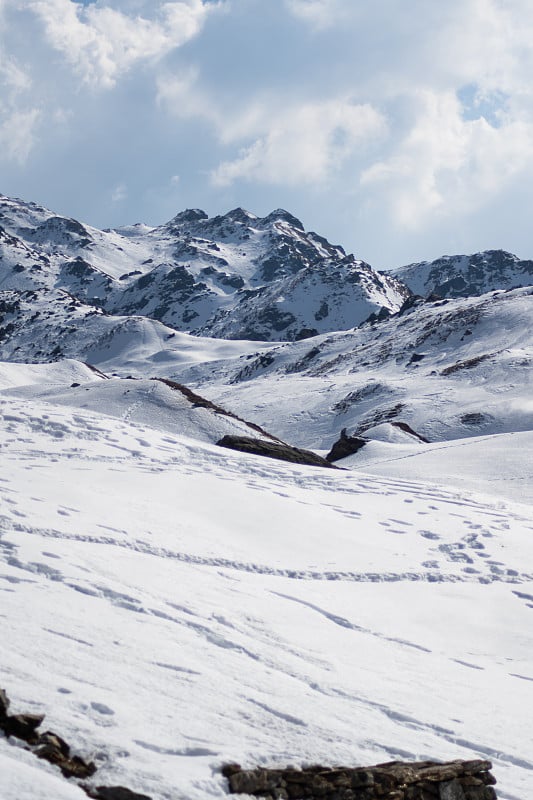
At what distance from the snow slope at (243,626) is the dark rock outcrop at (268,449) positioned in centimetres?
754

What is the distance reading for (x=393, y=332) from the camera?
10000 centimetres

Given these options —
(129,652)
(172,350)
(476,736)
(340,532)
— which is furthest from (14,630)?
(172,350)

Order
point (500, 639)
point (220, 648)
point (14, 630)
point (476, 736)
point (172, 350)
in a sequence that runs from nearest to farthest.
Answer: point (14, 630), point (476, 736), point (220, 648), point (500, 639), point (172, 350)

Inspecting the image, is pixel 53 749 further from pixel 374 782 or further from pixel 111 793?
pixel 374 782

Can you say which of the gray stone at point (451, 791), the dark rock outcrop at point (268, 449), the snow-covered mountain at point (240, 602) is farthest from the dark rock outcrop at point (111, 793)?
the dark rock outcrop at point (268, 449)

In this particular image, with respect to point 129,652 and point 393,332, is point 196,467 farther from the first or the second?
point 393,332

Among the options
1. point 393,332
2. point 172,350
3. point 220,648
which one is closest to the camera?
point 220,648

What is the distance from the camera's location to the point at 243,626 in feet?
33.0

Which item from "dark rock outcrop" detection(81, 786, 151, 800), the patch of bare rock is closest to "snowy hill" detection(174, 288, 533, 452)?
the patch of bare rock

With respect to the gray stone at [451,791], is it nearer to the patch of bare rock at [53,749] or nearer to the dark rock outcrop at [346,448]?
the patch of bare rock at [53,749]

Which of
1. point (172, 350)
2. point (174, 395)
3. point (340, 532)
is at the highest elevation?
point (172, 350)

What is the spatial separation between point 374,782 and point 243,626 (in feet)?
12.0

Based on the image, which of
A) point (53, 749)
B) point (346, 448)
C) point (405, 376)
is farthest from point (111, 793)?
point (405, 376)

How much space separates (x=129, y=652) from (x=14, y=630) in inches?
49.2
